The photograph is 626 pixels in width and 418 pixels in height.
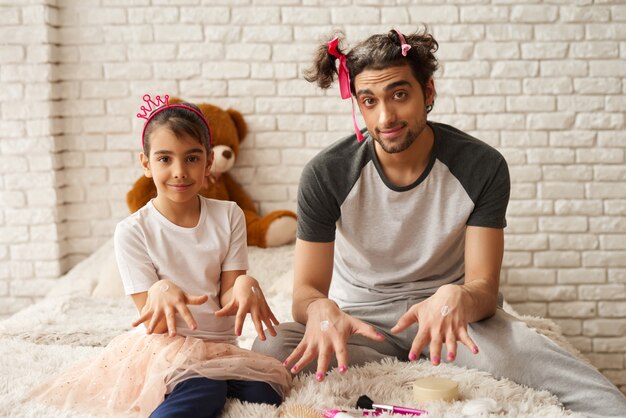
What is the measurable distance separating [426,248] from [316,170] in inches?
13.4

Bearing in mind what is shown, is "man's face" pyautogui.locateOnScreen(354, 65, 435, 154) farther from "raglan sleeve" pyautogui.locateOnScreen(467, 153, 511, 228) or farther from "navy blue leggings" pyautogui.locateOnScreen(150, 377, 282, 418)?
"navy blue leggings" pyautogui.locateOnScreen(150, 377, 282, 418)

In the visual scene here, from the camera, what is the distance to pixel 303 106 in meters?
3.20

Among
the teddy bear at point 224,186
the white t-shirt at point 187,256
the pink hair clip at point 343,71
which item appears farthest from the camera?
the teddy bear at point 224,186

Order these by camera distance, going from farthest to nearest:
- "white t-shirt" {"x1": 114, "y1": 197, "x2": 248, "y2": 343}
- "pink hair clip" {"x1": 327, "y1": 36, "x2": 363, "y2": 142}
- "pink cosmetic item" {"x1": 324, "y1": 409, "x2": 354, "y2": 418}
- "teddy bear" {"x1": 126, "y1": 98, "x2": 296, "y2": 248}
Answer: "teddy bear" {"x1": 126, "y1": 98, "x2": 296, "y2": 248} → "pink hair clip" {"x1": 327, "y1": 36, "x2": 363, "y2": 142} → "white t-shirt" {"x1": 114, "y1": 197, "x2": 248, "y2": 343} → "pink cosmetic item" {"x1": 324, "y1": 409, "x2": 354, "y2": 418}

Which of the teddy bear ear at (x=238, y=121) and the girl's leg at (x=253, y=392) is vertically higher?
the teddy bear ear at (x=238, y=121)

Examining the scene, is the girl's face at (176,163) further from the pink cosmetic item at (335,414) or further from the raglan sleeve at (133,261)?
the pink cosmetic item at (335,414)

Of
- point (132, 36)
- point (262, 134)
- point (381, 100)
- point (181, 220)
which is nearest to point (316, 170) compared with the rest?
point (381, 100)

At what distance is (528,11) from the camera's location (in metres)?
3.10

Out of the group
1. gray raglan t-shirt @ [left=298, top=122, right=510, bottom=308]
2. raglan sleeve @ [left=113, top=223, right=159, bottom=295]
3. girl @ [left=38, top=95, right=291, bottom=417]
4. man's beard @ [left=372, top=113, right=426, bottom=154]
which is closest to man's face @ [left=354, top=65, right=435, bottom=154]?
man's beard @ [left=372, top=113, right=426, bottom=154]

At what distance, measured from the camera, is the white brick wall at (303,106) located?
3.11 m

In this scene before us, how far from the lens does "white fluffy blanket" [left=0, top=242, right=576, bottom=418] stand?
5.10 ft

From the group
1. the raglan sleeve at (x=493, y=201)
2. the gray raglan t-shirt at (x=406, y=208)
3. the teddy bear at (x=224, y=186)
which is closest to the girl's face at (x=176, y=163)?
the gray raglan t-shirt at (x=406, y=208)

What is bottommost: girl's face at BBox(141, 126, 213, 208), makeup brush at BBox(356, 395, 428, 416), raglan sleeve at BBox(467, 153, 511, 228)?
makeup brush at BBox(356, 395, 428, 416)

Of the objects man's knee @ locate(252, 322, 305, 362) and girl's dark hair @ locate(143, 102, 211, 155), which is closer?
girl's dark hair @ locate(143, 102, 211, 155)
